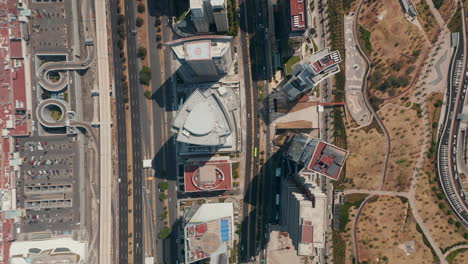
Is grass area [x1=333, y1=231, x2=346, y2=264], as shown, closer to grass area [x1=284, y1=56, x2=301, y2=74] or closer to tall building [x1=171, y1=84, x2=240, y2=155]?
tall building [x1=171, y1=84, x2=240, y2=155]

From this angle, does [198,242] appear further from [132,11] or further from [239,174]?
[132,11]

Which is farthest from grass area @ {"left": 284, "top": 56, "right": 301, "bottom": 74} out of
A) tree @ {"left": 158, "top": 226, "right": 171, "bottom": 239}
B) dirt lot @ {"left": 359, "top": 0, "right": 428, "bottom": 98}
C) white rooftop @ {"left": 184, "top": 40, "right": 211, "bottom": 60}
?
tree @ {"left": 158, "top": 226, "right": 171, "bottom": 239}

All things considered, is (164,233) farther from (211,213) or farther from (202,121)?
(202,121)

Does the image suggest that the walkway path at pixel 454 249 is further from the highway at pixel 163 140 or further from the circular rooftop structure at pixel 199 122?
the highway at pixel 163 140

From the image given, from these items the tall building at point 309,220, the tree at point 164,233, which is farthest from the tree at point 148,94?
the tall building at point 309,220

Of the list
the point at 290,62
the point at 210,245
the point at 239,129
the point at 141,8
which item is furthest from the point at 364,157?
the point at 141,8

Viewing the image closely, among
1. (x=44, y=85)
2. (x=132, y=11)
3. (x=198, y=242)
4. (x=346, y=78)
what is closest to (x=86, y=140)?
(x=44, y=85)
